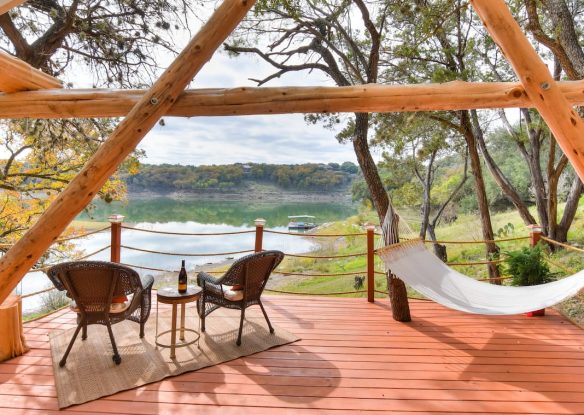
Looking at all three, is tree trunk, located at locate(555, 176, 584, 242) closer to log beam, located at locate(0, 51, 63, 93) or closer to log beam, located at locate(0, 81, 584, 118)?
log beam, located at locate(0, 81, 584, 118)

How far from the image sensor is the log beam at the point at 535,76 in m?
2.02

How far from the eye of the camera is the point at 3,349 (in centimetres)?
268

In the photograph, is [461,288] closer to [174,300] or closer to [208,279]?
[208,279]

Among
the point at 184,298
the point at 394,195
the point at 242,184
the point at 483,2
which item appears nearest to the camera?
the point at 483,2

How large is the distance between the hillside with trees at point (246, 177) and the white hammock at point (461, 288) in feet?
28.6

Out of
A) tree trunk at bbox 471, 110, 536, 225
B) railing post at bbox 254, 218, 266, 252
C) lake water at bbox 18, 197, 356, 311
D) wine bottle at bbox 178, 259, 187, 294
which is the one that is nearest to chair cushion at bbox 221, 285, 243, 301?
wine bottle at bbox 178, 259, 187, 294

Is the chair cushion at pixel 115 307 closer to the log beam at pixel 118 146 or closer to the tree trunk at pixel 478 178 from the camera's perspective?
the log beam at pixel 118 146

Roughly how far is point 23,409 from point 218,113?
201 cm

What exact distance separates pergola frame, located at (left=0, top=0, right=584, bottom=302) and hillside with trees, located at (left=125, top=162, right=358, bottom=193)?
9.12 metres

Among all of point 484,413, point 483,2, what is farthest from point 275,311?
point 483,2

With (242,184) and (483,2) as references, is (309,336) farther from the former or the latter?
(242,184)

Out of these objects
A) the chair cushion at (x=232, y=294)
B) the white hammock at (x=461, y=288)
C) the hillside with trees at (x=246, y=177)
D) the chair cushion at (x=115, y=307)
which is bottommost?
the chair cushion at (x=115, y=307)

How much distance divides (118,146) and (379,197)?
2.33m

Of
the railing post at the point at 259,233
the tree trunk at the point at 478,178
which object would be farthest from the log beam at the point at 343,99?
the tree trunk at the point at 478,178
